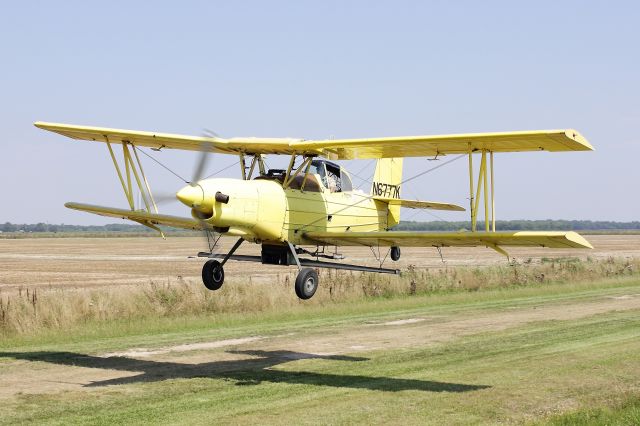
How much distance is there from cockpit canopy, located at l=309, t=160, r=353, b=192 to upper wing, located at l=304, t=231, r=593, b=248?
54.6 inches

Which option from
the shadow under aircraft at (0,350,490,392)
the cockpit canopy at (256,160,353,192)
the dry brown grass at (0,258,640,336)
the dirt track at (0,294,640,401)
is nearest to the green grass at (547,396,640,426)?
the shadow under aircraft at (0,350,490,392)

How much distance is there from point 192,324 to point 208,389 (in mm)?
10890

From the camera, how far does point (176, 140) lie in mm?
20734

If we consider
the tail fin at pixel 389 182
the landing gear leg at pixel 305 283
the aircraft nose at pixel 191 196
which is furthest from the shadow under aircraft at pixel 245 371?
the tail fin at pixel 389 182

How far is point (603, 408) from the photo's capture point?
14523 mm

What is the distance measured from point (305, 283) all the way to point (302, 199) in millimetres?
2299

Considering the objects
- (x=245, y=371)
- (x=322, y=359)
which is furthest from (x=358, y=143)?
(x=245, y=371)

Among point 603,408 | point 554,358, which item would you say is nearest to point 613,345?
point 554,358

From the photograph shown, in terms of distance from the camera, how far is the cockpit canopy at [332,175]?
20.6m

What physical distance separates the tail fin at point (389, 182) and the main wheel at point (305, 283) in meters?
6.29

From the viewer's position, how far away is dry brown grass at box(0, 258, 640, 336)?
1009 inches

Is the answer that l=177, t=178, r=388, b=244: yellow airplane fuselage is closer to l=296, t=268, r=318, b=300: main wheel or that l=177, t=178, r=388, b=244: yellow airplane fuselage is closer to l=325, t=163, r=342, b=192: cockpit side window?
l=325, t=163, r=342, b=192: cockpit side window

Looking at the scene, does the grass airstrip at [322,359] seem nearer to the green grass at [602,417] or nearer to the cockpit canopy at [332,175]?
the green grass at [602,417]

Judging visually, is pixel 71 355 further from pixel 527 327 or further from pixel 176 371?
pixel 527 327
